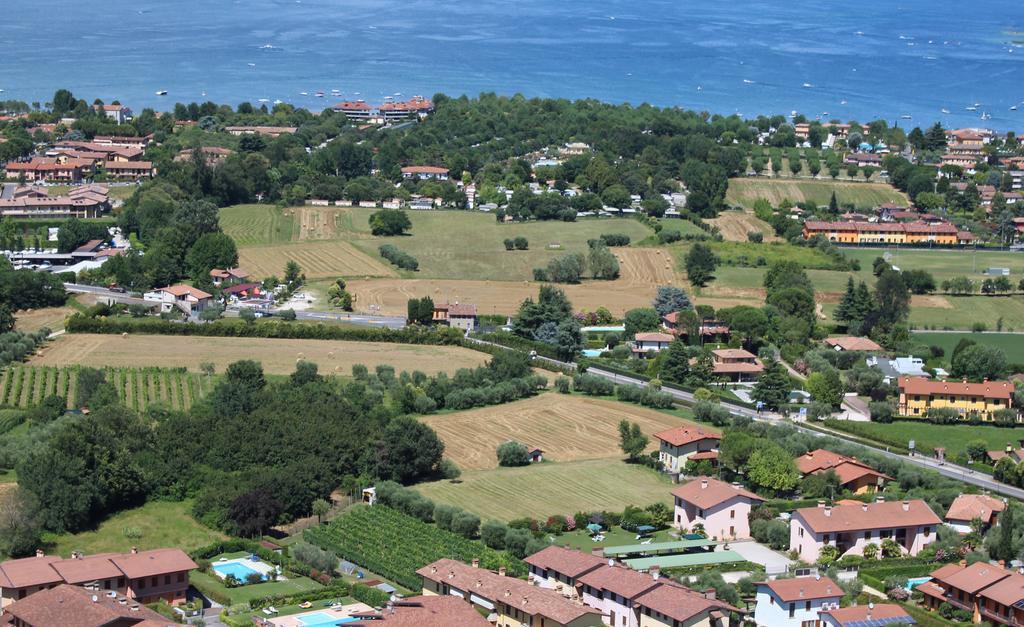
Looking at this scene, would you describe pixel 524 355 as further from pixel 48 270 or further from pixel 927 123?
pixel 927 123

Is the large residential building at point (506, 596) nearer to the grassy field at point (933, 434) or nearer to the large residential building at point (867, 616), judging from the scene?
the large residential building at point (867, 616)

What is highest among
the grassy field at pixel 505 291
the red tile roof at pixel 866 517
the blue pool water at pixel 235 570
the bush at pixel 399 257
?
the bush at pixel 399 257

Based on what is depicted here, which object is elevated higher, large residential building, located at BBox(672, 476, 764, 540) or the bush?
the bush

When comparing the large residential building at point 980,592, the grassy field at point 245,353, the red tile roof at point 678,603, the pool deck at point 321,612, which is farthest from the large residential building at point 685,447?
the pool deck at point 321,612

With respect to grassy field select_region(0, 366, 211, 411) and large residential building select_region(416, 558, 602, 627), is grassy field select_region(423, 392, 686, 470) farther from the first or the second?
large residential building select_region(416, 558, 602, 627)

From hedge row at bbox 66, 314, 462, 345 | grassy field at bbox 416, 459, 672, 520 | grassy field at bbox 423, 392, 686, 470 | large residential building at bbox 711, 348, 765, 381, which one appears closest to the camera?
grassy field at bbox 416, 459, 672, 520

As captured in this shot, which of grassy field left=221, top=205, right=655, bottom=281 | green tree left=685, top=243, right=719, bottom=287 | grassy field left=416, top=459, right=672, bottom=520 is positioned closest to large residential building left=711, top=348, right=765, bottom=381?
grassy field left=416, top=459, right=672, bottom=520
